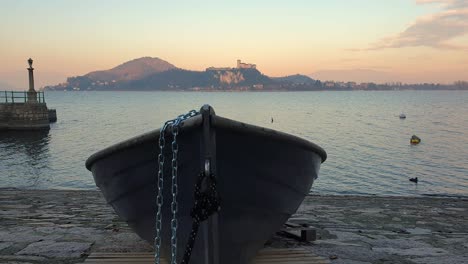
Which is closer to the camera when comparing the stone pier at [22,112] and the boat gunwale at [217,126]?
the boat gunwale at [217,126]

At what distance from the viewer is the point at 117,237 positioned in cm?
686

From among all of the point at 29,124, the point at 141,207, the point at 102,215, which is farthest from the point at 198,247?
the point at 29,124

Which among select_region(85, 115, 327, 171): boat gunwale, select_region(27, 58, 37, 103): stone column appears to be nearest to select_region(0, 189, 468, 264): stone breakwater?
select_region(85, 115, 327, 171): boat gunwale

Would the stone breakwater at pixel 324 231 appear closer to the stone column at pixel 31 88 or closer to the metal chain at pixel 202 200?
the metal chain at pixel 202 200

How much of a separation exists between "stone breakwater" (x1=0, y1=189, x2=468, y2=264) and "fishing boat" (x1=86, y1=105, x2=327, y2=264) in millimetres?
1449

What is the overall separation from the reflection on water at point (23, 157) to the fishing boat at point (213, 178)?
1773 cm

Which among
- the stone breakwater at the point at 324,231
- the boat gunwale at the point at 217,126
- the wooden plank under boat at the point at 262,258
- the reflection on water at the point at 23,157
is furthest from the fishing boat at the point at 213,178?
the reflection on water at the point at 23,157

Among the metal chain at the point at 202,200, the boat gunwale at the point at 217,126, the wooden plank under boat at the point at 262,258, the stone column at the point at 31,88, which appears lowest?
the wooden plank under boat at the point at 262,258

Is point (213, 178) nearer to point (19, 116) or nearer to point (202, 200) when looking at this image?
point (202, 200)

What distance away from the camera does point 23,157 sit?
28859 millimetres

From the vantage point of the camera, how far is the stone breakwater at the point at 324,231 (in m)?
5.89

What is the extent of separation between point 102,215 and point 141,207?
14.6ft

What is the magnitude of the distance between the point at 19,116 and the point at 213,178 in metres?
41.7

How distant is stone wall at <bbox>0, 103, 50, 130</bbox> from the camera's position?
40.3 metres
